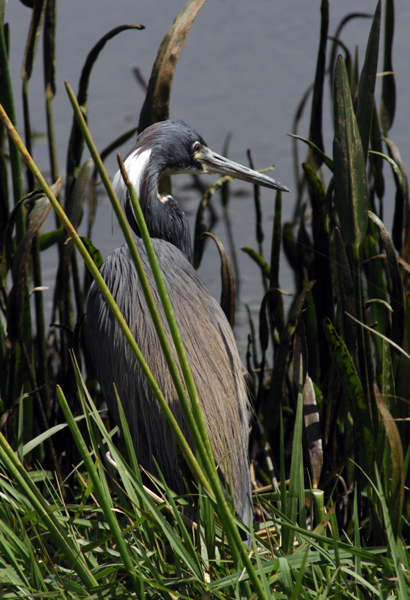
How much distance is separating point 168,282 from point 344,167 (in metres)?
0.65

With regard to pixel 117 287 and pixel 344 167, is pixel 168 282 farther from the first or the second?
pixel 344 167

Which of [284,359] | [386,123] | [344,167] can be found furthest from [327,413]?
[386,123]

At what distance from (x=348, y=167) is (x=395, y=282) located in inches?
15.6

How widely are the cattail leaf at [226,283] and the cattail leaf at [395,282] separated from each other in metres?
0.39

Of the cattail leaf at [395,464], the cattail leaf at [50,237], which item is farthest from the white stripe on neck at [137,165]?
the cattail leaf at [395,464]

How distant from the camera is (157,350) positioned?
124 centimetres

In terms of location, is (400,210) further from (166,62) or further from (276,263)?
(166,62)

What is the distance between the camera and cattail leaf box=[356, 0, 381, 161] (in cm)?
79

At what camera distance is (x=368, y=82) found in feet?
2.64

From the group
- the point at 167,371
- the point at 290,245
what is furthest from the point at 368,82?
the point at 290,245

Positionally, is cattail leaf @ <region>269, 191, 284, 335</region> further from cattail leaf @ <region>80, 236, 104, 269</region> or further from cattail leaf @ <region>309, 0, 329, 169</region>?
cattail leaf @ <region>80, 236, 104, 269</region>

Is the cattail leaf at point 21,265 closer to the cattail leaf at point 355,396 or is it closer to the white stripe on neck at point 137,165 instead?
the white stripe on neck at point 137,165

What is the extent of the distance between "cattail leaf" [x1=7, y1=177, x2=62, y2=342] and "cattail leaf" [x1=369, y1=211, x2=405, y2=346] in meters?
0.63

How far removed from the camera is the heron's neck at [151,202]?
4.99ft
